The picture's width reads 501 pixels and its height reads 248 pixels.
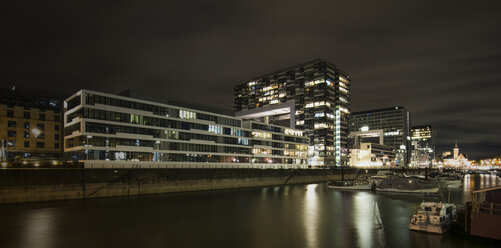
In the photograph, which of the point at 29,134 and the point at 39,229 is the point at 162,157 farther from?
the point at 29,134

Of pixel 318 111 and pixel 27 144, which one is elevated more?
pixel 318 111

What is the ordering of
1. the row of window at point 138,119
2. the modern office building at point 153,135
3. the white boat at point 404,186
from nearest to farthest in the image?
the modern office building at point 153,135, the row of window at point 138,119, the white boat at point 404,186

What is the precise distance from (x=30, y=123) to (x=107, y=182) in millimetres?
60812

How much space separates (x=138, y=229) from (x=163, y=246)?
7.78 metres

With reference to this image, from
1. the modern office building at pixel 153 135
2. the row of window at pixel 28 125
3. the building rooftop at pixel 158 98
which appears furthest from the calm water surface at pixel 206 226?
the row of window at pixel 28 125

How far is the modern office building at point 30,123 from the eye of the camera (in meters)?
96.2

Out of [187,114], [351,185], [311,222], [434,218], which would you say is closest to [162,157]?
[187,114]

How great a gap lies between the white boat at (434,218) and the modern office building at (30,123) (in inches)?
3952

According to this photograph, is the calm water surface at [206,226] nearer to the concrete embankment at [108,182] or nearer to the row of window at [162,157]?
the concrete embankment at [108,182]

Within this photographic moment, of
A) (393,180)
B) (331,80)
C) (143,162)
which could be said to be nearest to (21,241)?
(143,162)

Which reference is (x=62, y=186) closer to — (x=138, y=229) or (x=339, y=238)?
(x=138, y=229)

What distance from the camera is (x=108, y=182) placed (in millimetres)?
61312

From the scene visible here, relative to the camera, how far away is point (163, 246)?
28062mm

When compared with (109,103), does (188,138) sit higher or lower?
lower
